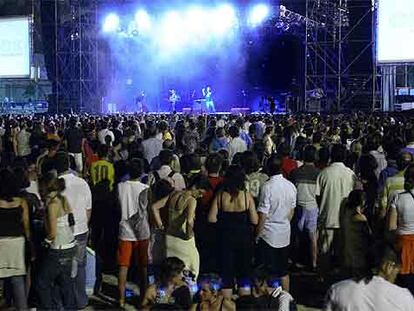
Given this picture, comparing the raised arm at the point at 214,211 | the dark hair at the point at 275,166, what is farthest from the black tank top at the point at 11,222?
the dark hair at the point at 275,166

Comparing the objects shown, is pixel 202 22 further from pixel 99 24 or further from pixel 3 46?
pixel 3 46

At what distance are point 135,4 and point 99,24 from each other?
1868mm

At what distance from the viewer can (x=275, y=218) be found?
22.6 ft

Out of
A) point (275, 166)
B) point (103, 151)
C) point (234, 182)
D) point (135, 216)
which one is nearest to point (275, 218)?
point (275, 166)

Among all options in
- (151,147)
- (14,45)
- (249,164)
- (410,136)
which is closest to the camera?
(249,164)

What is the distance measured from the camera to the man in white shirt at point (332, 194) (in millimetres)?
7309

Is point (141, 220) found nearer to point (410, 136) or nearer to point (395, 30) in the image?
point (410, 136)

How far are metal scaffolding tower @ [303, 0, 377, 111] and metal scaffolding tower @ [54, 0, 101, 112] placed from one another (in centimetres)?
962

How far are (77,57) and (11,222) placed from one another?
26723mm

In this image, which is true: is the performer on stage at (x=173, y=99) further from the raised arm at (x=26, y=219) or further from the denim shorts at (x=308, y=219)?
the raised arm at (x=26, y=219)

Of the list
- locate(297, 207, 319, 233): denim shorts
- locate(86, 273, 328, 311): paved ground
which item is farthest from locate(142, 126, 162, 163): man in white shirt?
locate(297, 207, 319, 233): denim shorts

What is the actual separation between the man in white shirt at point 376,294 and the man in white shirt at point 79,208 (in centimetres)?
322

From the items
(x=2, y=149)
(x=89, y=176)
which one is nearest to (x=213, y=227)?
(x=89, y=176)

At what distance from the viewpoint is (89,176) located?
8.77 m
